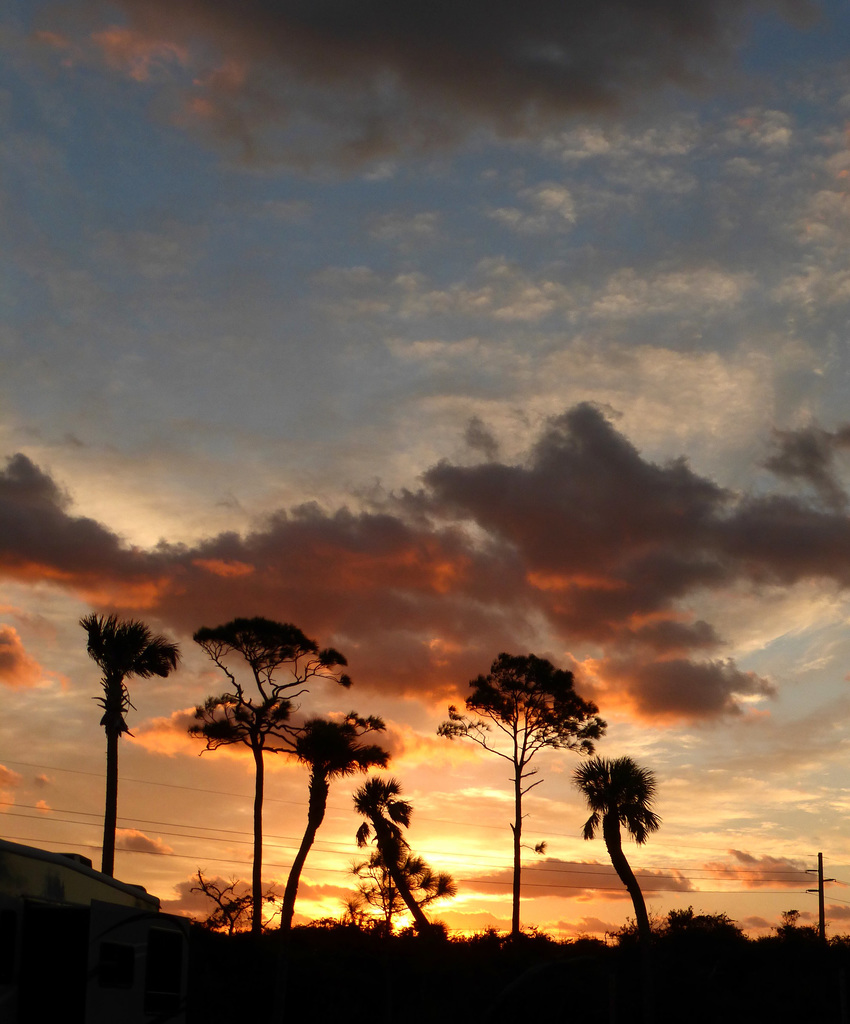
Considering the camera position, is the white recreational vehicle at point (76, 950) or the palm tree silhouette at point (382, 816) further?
the palm tree silhouette at point (382, 816)

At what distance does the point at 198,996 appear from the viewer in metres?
40.8

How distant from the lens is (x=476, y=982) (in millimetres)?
46781

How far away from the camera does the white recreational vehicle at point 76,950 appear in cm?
1262

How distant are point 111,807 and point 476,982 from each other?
18.6 m

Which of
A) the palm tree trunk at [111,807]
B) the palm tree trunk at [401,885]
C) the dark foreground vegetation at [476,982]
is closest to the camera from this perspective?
the palm tree trunk at [111,807]

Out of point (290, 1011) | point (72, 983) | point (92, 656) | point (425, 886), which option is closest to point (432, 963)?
point (425, 886)

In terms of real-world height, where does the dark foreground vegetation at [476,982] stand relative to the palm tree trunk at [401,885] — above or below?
below

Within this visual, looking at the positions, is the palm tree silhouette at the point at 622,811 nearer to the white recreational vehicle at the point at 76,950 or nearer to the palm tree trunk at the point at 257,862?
the palm tree trunk at the point at 257,862

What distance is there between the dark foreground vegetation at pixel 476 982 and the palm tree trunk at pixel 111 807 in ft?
21.8

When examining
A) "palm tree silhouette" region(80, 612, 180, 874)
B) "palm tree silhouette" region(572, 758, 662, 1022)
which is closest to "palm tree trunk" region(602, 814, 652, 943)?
"palm tree silhouette" region(572, 758, 662, 1022)

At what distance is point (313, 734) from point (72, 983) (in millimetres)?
36501

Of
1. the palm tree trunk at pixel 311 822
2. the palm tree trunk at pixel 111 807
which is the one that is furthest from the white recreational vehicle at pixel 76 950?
the palm tree trunk at pixel 311 822

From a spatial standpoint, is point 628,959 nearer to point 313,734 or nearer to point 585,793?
point 585,793

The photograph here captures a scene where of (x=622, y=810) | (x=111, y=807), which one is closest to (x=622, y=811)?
(x=622, y=810)
